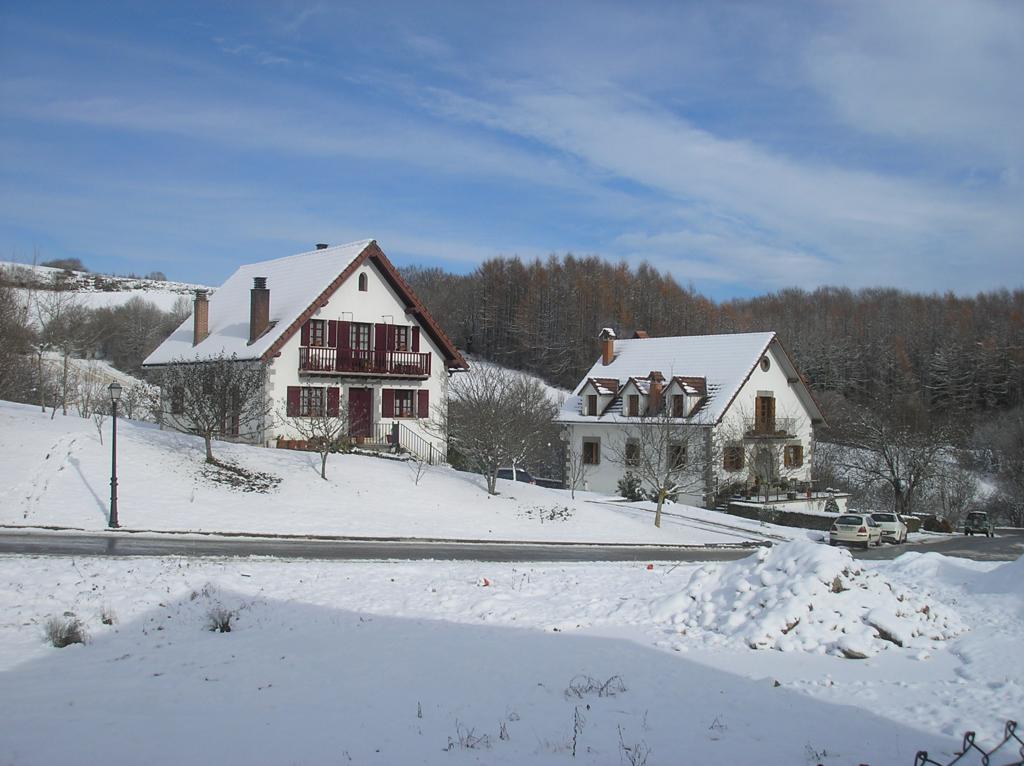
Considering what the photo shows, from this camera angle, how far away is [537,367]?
94875 millimetres

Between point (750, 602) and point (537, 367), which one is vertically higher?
point (537, 367)

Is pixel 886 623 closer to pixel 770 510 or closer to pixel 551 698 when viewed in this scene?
pixel 551 698

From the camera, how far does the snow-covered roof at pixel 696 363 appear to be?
44.0 m

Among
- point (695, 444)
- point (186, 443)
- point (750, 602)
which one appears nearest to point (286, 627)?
point (750, 602)

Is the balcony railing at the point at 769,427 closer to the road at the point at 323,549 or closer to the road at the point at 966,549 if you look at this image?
the road at the point at 966,549

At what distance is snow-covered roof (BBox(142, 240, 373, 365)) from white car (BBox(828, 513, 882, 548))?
2257 centimetres

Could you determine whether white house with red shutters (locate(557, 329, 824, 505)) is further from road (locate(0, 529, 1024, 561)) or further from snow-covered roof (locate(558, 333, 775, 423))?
road (locate(0, 529, 1024, 561))

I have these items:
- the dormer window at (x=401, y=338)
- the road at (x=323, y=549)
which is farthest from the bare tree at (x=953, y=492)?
the dormer window at (x=401, y=338)

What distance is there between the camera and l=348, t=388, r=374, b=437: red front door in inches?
1458

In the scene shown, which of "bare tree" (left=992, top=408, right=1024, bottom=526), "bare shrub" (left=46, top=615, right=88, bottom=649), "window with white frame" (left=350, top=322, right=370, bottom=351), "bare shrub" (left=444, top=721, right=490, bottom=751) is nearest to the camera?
"bare shrub" (left=444, top=721, right=490, bottom=751)

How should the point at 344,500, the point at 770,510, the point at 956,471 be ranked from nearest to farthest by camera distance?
the point at 344,500 < the point at 770,510 < the point at 956,471

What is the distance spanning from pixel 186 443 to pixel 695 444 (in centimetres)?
2231

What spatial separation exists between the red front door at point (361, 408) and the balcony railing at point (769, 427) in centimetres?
1935

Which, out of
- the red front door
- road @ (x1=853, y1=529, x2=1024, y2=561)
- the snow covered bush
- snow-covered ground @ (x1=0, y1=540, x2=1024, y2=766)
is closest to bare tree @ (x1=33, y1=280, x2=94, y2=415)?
the red front door
